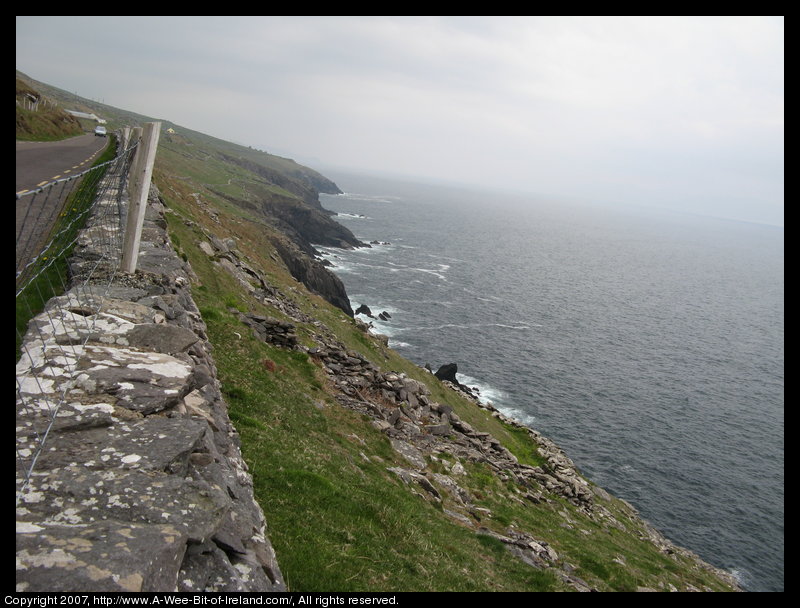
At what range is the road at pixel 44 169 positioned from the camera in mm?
21672

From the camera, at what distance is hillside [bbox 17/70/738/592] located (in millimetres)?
11508

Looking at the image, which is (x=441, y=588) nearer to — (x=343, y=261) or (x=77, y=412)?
(x=77, y=412)

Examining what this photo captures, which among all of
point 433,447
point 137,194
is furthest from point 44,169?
point 433,447

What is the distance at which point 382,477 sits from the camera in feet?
61.1

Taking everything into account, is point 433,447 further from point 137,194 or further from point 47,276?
point 47,276

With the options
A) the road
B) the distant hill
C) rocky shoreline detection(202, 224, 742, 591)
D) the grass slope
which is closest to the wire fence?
the road

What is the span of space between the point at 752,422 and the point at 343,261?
93.5 m

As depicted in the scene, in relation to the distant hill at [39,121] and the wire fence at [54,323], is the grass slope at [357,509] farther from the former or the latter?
the distant hill at [39,121]

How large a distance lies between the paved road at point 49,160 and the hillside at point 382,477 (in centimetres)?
809

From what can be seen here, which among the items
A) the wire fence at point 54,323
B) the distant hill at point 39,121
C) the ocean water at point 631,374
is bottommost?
the ocean water at point 631,374

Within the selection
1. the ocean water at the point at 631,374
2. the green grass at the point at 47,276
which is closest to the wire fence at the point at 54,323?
the green grass at the point at 47,276

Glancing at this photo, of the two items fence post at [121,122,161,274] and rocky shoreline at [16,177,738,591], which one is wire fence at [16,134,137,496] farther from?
fence post at [121,122,161,274]

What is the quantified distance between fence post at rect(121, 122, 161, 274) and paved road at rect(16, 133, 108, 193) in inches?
644
